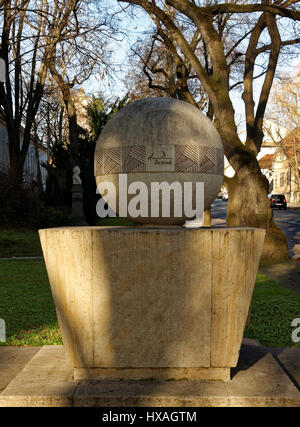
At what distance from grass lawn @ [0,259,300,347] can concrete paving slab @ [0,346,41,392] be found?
1.23 ft

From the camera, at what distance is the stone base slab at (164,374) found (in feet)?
13.9

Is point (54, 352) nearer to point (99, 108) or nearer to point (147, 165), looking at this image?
point (147, 165)

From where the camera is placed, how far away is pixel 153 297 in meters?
4.18

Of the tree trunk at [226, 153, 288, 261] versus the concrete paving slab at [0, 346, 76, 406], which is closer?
the concrete paving slab at [0, 346, 76, 406]

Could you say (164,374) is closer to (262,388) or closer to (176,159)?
(262,388)

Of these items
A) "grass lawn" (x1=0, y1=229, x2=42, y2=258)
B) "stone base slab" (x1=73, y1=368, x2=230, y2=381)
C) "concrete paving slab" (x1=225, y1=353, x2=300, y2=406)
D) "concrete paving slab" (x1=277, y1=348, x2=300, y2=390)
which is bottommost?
"grass lawn" (x1=0, y1=229, x2=42, y2=258)

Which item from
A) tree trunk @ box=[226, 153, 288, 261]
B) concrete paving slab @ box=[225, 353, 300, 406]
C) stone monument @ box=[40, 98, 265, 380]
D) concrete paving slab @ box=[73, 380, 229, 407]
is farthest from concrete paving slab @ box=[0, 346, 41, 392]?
tree trunk @ box=[226, 153, 288, 261]

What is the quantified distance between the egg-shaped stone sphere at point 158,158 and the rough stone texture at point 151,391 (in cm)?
162

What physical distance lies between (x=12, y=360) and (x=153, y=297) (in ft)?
6.46

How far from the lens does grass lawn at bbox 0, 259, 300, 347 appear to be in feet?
20.4

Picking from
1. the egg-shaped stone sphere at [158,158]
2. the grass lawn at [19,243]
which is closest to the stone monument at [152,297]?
the egg-shaped stone sphere at [158,158]

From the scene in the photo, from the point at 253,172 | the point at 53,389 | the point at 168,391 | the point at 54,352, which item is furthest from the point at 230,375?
the point at 253,172

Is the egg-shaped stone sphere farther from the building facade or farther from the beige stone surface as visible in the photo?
the building facade

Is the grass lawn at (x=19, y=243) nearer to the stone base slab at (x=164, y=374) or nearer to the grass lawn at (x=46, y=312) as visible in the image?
the grass lawn at (x=46, y=312)
